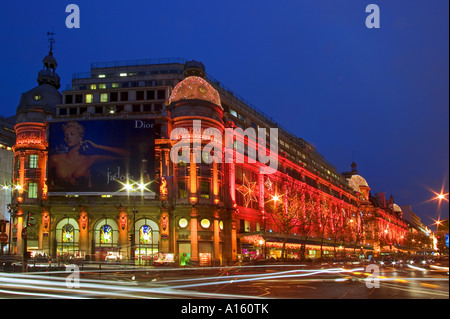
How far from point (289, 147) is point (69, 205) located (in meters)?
63.7

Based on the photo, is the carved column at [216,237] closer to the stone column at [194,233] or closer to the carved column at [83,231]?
the stone column at [194,233]

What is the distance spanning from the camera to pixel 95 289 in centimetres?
2220

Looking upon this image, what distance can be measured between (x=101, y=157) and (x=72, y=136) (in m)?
Result: 5.59

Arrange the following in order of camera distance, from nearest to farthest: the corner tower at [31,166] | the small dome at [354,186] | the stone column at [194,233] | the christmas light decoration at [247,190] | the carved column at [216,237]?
1. the stone column at [194,233]
2. the carved column at [216,237]
3. the corner tower at [31,166]
4. the christmas light decoration at [247,190]
5. the small dome at [354,186]

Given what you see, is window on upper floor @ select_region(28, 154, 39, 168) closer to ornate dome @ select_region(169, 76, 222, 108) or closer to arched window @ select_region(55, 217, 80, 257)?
arched window @ select_region(55, 217, 80, 257)

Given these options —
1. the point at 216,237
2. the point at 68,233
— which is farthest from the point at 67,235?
the point at 216,237

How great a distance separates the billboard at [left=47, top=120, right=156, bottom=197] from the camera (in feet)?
218

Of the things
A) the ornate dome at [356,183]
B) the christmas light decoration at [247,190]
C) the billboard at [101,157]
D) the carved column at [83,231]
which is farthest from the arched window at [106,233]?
the ornate dome at [356,183]

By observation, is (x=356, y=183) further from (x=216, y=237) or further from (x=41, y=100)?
(x=41, y=100)

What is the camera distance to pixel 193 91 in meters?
67.5

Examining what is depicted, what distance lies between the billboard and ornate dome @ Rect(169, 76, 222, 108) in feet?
18.7

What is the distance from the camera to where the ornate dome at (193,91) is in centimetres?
6731

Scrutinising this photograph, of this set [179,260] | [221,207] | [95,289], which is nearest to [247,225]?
[221,207]
